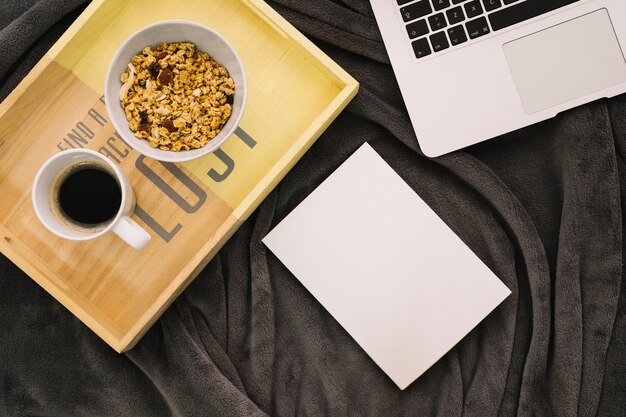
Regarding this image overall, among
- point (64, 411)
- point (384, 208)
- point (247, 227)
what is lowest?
point (64, 411)

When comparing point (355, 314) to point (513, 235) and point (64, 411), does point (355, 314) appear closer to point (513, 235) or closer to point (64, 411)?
point (513, 235)

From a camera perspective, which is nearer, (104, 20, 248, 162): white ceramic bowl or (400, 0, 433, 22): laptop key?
(104, 20, 248, 162): white ceramic bowl

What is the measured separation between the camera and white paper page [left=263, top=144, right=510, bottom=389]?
29.7 inches

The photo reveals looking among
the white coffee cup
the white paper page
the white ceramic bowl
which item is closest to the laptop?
the white paper page

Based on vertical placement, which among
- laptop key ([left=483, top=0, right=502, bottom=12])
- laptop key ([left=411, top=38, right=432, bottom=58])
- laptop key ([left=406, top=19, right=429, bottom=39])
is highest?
laptop key ([left=483, top=0, right=502, bottom=12])

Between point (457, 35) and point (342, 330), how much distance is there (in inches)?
16.3

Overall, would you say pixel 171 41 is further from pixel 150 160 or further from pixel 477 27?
pixel 477 27

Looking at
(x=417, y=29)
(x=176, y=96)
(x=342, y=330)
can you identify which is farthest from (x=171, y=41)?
(x=342, y=330)

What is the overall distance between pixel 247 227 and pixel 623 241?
1.65 feet

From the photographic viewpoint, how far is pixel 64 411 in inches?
30.7

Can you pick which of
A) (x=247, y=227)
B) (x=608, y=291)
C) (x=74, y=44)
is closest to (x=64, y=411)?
(x=247, y=227)

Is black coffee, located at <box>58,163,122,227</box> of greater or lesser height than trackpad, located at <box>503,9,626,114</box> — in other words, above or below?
below

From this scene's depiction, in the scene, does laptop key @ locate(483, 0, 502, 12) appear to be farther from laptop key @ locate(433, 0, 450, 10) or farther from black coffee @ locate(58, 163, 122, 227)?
black coffee @ locate(58, 163, 122, 227)

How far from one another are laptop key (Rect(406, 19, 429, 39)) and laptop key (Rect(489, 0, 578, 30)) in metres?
0.08
